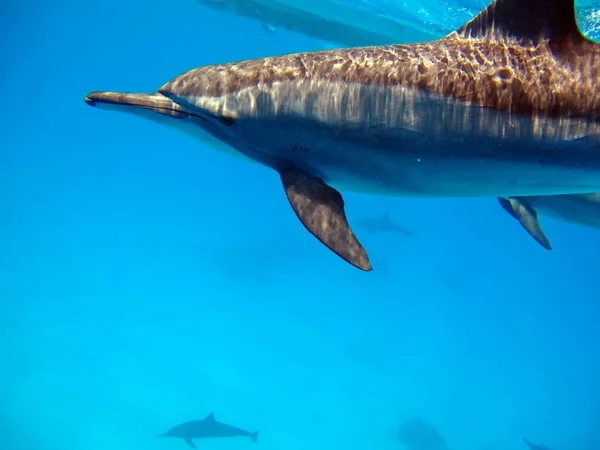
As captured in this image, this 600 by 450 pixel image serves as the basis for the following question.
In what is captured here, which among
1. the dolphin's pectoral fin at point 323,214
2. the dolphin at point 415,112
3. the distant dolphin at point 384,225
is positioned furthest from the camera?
the distant dolphin at point 384,225

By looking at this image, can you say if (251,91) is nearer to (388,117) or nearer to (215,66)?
(215,66)

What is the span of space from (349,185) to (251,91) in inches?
45.5

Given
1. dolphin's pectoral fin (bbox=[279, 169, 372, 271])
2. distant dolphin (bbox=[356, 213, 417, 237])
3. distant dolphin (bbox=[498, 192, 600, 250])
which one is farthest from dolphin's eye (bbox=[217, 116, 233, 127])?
distant dolphin (bbox=[356, 213, 417, 237])

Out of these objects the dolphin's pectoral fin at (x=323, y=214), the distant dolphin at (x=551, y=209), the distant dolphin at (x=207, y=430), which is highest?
the distant dolphin at (x=551, y=209)

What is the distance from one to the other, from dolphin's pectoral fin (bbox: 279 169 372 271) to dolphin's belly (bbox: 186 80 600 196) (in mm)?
145

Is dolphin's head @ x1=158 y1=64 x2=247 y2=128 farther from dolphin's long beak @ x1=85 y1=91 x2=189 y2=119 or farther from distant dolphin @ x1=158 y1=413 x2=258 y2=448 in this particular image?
distant dolphin @ x1=158 y1=413 x2=258 y2=448

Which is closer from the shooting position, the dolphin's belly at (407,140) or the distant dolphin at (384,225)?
the dolphin's belly at (407,140)

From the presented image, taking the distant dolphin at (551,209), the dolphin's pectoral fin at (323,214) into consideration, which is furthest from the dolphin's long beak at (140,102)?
the distant dolphin at (551,209)

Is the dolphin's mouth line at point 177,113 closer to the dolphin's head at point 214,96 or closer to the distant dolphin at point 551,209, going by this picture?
the dolphin's head at point 214,96

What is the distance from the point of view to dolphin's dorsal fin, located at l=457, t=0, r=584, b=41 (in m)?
3.40

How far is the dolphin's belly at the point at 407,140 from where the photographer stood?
3.37 meters

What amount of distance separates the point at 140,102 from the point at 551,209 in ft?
27.8

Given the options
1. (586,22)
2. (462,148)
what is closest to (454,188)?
(462,148)

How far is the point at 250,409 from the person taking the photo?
3241 cm
